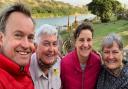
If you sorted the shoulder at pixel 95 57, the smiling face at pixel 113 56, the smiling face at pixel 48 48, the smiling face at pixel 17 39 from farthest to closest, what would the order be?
the shoulder at pixel 95 57
the smiling face at pixel 113 56
the smiling face at pixel 48 48
the smiling face at pixel 17 39

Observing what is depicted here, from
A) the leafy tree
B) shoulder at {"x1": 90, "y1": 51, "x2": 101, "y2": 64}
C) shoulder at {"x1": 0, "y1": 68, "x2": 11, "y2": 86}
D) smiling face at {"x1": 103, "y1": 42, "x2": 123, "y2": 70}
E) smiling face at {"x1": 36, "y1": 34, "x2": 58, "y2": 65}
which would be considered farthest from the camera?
the leafy tree

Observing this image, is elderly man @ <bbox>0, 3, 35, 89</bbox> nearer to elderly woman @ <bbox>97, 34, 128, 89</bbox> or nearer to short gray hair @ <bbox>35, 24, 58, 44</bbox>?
short gray hair @ <bbox>35, 24, 58, 44</bbox>

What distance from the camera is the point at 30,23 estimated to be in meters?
2.06

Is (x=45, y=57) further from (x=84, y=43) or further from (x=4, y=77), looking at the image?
(x=4, y=77)

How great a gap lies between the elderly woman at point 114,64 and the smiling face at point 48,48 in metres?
0.59

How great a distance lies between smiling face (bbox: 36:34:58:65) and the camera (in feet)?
9.23

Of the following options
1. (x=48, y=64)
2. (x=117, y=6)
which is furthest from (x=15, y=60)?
(x=117, y=6)

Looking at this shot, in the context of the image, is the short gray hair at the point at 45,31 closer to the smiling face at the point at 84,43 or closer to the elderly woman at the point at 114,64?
the smiling face at the point at 84,43

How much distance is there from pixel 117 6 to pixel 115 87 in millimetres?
41015

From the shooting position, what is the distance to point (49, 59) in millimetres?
2818

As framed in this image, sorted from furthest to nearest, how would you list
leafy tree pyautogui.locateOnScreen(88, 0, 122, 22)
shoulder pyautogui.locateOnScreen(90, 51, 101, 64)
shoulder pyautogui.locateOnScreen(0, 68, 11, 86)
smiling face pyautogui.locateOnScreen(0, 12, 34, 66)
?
1. leafy tree pyautogui.locateOnScreen(88, 0, 122, 22)
2. shoulder pyautogui.locateOnScreen(90, 51, 101, 64)
3. smiling face pyautogui.locateOnScreen(0, 12, 34, 66)
4. shoulder pyautogui.locateOnScreen(0, 68, 11, 86)

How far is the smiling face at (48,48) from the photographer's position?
281cm

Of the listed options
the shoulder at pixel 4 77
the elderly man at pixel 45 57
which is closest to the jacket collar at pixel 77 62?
the elderly man at pixel 45 57

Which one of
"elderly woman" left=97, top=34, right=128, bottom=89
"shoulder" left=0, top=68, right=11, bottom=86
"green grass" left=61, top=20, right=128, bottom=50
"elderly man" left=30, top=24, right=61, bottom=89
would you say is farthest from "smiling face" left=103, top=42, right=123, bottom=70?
"green grass" left=61, top=20, right=128, bottom=50
